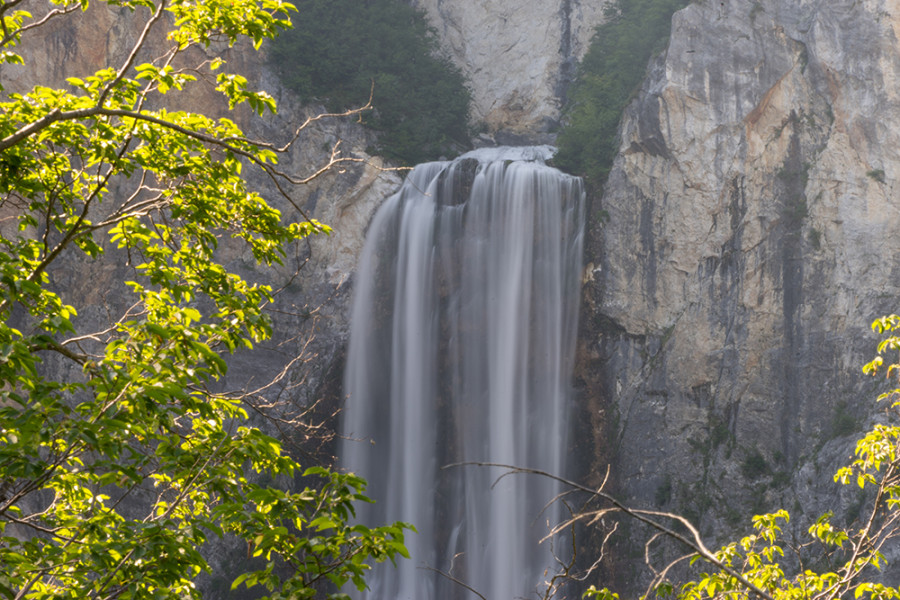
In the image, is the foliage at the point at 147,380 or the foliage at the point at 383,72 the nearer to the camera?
the foliage at the point at 147,380

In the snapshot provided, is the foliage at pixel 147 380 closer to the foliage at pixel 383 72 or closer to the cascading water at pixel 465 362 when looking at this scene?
the cascading water at pixel 465 362

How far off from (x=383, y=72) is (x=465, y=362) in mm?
10407

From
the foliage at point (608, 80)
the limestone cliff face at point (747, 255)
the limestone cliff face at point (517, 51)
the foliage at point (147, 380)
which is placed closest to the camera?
the foliage at point (147, 380)

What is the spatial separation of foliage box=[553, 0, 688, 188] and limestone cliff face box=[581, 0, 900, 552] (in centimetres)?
108

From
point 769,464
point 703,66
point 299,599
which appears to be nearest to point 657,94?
point 703,66

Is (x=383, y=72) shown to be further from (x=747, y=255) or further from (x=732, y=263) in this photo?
(x=747, y=255)

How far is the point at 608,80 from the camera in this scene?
22.5m

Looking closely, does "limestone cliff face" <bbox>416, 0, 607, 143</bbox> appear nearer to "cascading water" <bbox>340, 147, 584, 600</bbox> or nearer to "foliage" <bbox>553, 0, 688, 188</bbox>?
"foliage" <bbox>553, 0, 688, 188</bbox>

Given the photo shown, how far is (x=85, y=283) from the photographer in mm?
19328

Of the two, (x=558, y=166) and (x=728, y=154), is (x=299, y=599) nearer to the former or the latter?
(x=728, y=154)

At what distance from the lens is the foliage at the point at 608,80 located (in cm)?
2088

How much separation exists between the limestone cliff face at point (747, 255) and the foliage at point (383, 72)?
263 inches

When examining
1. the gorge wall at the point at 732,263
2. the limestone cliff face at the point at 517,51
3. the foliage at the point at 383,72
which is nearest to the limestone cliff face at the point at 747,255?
the gorge wall at the point at 732,263

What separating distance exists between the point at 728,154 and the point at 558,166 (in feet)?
15.6
